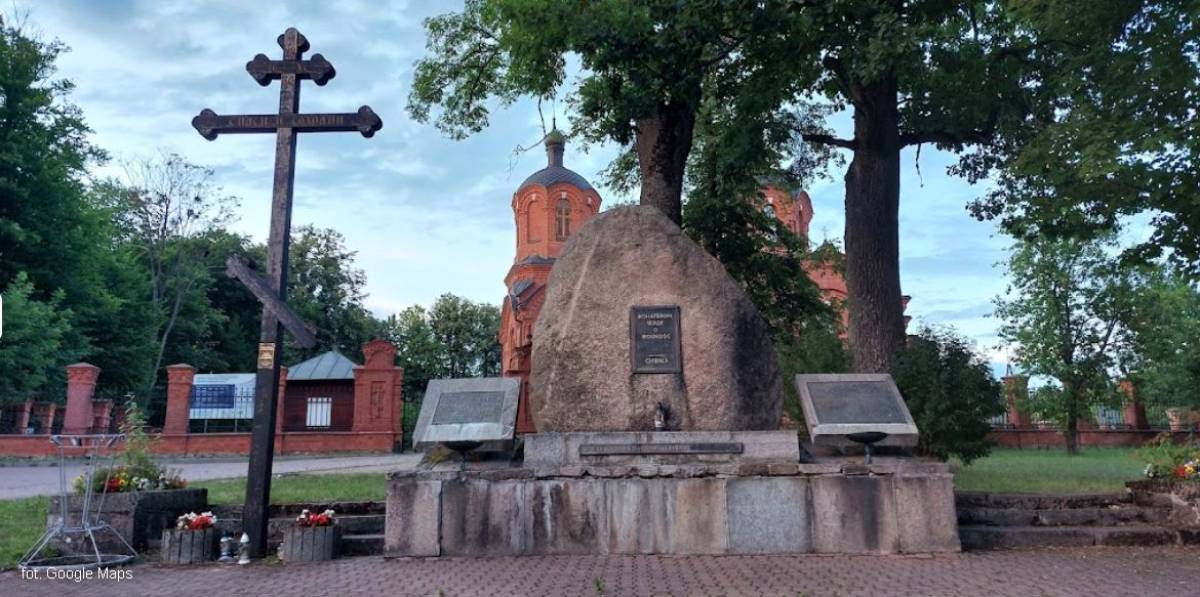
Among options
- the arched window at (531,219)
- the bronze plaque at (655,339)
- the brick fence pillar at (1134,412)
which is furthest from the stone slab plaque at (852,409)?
the arched window at (531,219)

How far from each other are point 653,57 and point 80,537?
9.20 metres

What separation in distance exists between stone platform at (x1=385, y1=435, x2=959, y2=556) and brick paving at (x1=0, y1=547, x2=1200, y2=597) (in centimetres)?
17

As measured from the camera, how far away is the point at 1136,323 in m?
28.9

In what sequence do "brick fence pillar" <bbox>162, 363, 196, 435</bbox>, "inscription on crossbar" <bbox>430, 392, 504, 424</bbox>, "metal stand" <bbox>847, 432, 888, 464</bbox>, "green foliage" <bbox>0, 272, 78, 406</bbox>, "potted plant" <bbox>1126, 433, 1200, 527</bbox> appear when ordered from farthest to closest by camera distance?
"brick fence pillar" <bbox>162, 363, 196, 435</bbox>, "green foliage" <bbox>0, 272, 78, 406</bbox>, "potted plant" <bbox>1126, 433, 1200, 527</bbox>, "inscription on crossbar" <bbox>430, 392, 504, 424</bbox>, "metal stand" <bbox>847, 432, 888, 464</bbox>

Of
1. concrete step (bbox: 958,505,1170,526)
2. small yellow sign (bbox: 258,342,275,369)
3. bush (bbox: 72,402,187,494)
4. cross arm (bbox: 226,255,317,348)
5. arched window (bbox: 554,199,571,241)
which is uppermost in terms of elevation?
arched window (bbox: 554,199,571,241)

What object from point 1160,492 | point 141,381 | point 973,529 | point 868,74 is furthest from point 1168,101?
point 141,381

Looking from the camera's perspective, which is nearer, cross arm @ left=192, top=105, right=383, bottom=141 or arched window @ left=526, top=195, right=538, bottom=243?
cross arm @ left=192, top=105, right=383, bottom=141

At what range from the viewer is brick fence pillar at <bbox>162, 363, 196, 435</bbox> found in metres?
25.5

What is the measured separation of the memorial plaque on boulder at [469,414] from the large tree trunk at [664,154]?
20.2 ft

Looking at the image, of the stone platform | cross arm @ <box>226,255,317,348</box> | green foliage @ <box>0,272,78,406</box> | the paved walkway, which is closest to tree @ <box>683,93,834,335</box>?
the paved walkway

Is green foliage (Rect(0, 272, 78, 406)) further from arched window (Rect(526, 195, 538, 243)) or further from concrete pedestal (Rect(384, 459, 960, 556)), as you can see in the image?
concrete pedestal (Rect(384, 459, 960, 556))

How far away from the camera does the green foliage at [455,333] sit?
50250 millimetres

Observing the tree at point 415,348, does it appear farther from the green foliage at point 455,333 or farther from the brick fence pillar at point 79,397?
the brick fence pillar at point 79,397

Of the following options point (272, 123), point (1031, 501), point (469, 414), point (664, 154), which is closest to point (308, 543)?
point (469, 414)
